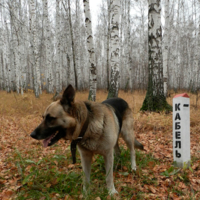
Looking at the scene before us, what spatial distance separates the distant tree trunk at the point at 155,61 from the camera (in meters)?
5.63

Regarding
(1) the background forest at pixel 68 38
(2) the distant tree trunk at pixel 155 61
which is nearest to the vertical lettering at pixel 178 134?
(2) the distant tree trunk at pixel 155 61

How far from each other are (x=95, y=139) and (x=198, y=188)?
1.63 m

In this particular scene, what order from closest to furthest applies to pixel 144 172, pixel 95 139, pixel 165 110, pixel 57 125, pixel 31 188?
1. pixel 57 125
2. pixel 95 139
3. pixel 31 188
4. pixel 144 172
5. pixel 165 110

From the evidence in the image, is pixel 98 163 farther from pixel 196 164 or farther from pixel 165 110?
pixel 165 110

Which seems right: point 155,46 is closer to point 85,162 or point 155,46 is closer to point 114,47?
point 114,47

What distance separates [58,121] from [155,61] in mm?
4826

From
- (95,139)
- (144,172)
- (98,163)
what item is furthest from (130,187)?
(95,139)

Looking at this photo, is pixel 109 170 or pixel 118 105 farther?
pixel 118 105

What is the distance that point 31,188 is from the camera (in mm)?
2219

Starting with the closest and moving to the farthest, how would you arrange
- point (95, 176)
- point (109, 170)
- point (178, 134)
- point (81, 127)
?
point (81, 127)
point (109, 170)
point (95, 176)
point (178, 134)

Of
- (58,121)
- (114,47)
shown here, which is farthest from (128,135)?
(114,47)

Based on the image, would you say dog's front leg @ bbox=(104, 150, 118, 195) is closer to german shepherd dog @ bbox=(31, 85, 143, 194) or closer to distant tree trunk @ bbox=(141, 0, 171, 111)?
german shepherd dog @ bbox=(31, 85, 143, 194)

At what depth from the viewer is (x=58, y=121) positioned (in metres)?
1.86

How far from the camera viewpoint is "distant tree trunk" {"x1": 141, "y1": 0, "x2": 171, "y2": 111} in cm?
563
